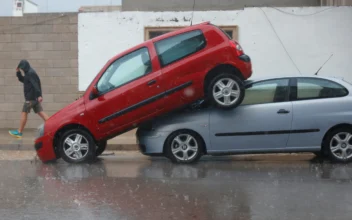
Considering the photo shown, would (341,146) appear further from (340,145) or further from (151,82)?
(151,82)

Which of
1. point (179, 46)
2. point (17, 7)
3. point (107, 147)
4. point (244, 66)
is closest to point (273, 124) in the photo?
point (244, 66)

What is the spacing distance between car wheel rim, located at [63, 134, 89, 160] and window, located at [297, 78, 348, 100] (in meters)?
3.54

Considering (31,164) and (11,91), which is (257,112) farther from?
(11,91)

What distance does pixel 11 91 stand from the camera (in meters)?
13.8

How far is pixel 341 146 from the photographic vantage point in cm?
827

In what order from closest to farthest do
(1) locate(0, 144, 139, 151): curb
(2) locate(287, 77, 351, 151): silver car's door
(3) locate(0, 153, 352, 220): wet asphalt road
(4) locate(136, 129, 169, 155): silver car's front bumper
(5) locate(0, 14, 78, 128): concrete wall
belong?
(3) locate(0, 153, 352, 220): wet asphalt road < (2) locate(287, 77, 351, 151): silver car's door < (4) locate(136, 129, 169, 155): silver car's front bumper < (1) locate(0, 144, 139, 151): curb < (5) locate(0, 14, 78, 128): concrete wall

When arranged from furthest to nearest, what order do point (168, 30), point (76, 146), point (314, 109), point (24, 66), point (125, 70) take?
1. point (168, 30)
2. point (24, 66)
3. point (76, 146)
4. point (125, 70)
5. point (314, 109)

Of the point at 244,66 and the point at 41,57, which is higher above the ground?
the point at 41,57

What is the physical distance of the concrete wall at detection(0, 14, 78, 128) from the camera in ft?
44.5

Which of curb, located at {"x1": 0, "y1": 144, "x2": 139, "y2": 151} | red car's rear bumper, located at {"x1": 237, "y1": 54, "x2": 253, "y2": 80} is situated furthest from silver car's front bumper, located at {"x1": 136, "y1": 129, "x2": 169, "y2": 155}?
curb, located at {"x1": 0, "y1": 144, "x2": 139, "y2": 151}

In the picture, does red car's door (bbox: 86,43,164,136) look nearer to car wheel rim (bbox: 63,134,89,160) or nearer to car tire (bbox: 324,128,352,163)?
car wheel rim (bbox: 63,134,89,160)

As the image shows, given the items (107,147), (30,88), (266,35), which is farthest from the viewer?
(266,35)

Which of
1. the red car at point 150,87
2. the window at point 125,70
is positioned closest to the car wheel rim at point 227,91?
the red car at point 150,87

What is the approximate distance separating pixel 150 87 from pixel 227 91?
1.20 meters
